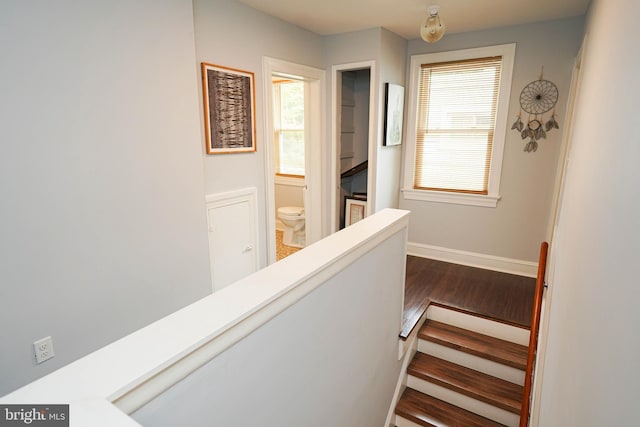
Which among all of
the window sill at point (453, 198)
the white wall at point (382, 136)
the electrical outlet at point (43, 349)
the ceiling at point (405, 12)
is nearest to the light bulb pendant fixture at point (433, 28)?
the ceiling at point (405, 12)

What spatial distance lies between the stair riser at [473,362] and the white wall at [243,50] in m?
1.62

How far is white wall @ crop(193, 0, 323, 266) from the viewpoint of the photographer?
97.1 inches

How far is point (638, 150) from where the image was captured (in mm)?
545

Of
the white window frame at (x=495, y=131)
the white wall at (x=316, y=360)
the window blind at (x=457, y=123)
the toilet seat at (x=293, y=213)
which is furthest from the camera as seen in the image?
the toilet seat at (x=293, y=213)

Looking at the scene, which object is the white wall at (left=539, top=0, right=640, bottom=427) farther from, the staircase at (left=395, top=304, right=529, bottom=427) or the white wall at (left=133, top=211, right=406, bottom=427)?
the staircase at (left=395, top=304, right=529, bottom=427)

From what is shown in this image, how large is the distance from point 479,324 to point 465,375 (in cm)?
43

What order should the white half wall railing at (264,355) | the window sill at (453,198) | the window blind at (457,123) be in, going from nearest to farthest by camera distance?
the white half wall railing at (264,355), the window blind at (457,123), the window sill at (453,198)

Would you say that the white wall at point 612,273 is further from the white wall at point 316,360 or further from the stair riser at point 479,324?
the stair riser at point 479,324

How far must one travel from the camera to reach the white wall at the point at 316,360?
0.91 metres

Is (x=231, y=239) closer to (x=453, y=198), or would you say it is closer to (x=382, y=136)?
(x=382, y=136)

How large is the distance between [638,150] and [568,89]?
3.21 meters

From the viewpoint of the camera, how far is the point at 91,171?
5.82 feet

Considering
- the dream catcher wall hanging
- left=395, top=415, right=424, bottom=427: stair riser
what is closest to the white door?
left=395, top=415, right=424, bottom=427: stair riser

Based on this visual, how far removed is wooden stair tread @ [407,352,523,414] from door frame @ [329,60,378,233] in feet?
5.10
